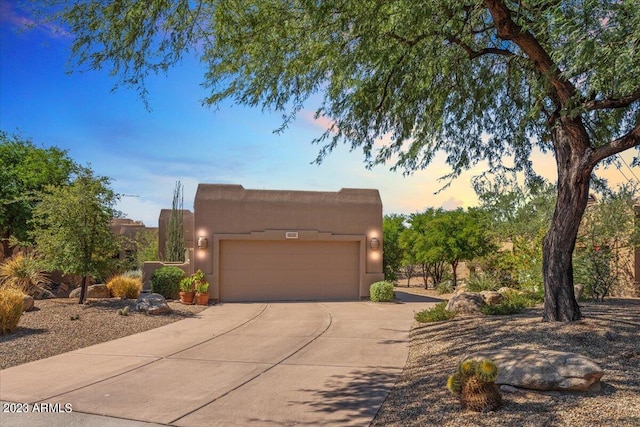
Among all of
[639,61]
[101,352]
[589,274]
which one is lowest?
[101,352]

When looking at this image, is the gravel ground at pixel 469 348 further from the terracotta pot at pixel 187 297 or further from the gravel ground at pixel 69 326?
the terracotta pot at pixel 187 297

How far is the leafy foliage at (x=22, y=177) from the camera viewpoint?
19.1 m

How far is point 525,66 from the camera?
35.7 ft

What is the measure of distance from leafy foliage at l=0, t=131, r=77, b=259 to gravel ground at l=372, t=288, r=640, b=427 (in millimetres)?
Result: 15654

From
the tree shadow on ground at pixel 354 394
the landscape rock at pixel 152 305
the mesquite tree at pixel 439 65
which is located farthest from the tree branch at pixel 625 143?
the landscape rock at pixel 152 305

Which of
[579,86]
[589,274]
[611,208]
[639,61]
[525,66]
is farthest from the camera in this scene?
[611,208]

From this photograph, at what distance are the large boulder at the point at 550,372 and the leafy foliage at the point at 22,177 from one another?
57.3 ft

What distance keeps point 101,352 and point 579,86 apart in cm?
997

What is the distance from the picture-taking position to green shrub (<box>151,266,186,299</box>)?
1755 centimetres

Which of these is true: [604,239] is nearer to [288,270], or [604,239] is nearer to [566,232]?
[566,232]

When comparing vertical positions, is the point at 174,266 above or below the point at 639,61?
below

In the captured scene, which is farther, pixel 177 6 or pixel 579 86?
pixel 579 86

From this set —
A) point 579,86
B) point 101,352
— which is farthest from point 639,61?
point 101,352

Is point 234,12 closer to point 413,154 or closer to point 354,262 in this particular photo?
point 413,154
